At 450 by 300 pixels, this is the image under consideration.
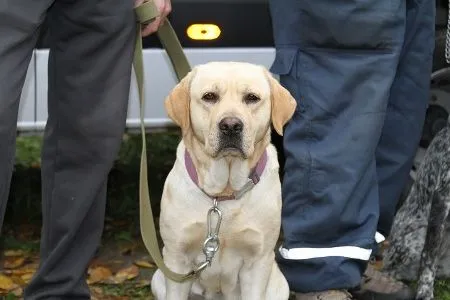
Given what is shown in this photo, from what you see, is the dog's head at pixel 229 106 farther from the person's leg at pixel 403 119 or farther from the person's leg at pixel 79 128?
the person's leg at pixel 403 119

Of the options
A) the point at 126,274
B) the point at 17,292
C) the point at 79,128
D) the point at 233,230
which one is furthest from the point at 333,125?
the point at 17,292

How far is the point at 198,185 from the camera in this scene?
3.86 m

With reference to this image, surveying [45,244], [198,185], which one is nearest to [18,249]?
[45,244]

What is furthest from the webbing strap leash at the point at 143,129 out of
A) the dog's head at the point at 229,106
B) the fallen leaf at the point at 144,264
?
the fallen leaf at the point at 144,264

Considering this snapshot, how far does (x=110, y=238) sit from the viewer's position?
18.3 feet

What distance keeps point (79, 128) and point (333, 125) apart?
3.45 ft

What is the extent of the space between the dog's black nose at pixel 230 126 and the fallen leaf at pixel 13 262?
1919mm

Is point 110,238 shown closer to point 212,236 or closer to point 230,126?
point 212,236

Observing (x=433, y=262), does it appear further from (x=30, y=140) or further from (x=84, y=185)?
(x=30, y=140)

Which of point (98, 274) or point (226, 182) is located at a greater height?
point (226, 182)

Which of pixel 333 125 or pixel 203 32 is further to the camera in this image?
pixel 203 32

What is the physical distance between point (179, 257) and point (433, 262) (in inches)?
52.0

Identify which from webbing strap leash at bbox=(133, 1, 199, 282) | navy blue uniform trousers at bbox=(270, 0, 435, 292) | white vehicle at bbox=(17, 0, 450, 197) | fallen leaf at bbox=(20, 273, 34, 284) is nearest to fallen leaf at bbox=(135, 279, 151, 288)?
fallen leaf at bbox=(20, 273, 34, 284)

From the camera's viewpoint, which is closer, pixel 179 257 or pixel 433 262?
pixel 179 257
